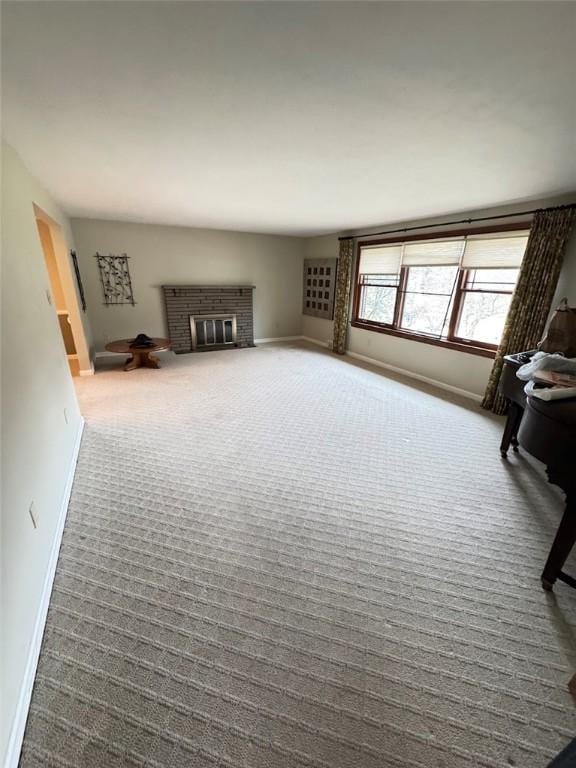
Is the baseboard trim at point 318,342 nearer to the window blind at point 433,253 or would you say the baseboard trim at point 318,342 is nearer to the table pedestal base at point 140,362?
the window blind at point 433,253

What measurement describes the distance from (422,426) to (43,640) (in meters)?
3.14

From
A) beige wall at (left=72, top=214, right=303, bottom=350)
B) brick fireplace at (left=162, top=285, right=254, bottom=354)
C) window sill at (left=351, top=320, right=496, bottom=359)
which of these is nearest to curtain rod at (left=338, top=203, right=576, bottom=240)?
window sill at (left=351, top=320, right=496, bottom=359)

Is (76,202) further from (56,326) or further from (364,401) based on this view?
(364,401)

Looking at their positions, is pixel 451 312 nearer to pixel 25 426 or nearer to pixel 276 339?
pixel 276 339

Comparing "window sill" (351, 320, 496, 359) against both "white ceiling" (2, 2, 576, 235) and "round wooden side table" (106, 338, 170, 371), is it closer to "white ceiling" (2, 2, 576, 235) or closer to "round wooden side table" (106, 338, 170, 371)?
"white ceiling" (2, 2, 576, 235)

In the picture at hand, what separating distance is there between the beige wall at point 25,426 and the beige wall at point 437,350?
14.2ft

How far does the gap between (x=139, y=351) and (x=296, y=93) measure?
13.0 ft

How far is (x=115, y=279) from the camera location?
16.8ft

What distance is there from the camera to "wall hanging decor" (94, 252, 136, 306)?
4988 mm

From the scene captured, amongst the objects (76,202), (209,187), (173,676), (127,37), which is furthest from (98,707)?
(76,202)

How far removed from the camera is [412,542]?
1.78m

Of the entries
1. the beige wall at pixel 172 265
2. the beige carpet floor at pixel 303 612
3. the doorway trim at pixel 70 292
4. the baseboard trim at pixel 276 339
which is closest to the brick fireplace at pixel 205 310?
the beige wall at pixel 172 265

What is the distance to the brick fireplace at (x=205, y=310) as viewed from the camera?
559 centimetres

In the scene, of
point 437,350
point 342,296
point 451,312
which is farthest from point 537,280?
point 342,296
